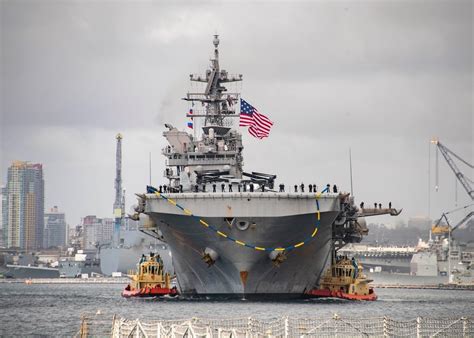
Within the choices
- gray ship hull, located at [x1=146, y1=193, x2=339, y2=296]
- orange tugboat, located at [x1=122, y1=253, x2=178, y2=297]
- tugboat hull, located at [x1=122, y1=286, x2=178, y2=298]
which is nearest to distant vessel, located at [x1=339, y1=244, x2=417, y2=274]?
orange tugboat, located at [x1=122, y1=253, x2=178, y2=297]

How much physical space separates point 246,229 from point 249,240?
28.7 inches

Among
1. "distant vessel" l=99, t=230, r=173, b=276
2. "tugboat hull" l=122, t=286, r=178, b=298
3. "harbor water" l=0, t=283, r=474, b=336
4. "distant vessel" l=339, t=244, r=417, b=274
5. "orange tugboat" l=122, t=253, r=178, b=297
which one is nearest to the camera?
"harbor water" l=0, t=283, r=474, b=336

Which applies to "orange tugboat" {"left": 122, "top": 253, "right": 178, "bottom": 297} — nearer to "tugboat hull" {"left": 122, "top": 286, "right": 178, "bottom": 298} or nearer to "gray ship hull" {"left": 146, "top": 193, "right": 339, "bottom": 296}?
"tugboat hull" {"left": 122, "top": 286, "right": 178, "bottom": 298}

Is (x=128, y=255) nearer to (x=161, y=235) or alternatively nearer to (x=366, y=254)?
(x=366, y=254)

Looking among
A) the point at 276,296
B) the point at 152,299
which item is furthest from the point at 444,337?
the point at 152,299

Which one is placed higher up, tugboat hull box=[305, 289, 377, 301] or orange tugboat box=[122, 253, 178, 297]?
orange tugboat box=[122, 253, 178, 297]

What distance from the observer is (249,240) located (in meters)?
48.5

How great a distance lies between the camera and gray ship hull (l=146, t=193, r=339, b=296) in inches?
1869

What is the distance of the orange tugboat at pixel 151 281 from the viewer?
2266 inches

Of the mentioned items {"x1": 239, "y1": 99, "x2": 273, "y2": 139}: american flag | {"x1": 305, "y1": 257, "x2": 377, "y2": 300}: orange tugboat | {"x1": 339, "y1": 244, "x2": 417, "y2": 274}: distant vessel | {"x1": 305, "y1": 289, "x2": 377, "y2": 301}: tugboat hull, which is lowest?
{"x1": 305, "y1": 289, "x2": 377, "y2": 301}: tugboat hull

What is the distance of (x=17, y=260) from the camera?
173 m

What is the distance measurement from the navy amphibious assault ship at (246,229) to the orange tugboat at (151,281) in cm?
195

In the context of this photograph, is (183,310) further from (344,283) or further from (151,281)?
(344,283)

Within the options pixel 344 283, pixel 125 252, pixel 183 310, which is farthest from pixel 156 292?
pixel 125 252
